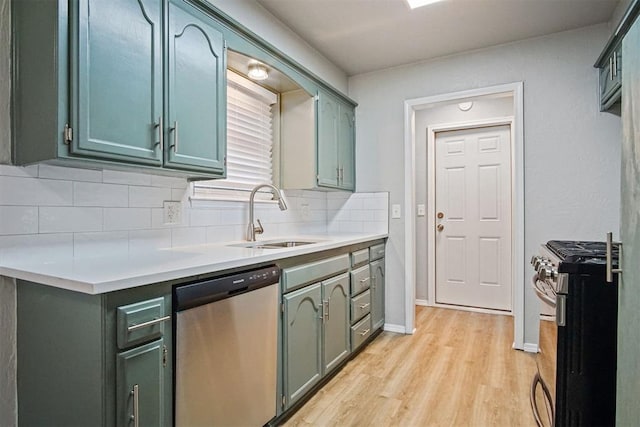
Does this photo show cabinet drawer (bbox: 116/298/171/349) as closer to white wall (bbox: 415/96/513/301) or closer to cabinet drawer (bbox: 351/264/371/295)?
cabinet drawer (bbox: 351/264/371/295)

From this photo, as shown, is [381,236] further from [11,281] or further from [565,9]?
[11,281]

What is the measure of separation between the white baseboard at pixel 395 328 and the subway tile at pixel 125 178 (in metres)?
2.40

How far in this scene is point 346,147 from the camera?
10.9 feet

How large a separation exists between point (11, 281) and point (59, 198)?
1.15 feet

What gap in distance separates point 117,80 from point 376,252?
7.46 feet

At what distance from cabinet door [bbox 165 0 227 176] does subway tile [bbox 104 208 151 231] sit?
33 cm

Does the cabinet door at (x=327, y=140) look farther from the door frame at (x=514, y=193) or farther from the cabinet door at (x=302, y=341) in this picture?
the cabinet door at (x=302, y=341)

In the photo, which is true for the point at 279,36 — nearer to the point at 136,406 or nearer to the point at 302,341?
the point at 302,341

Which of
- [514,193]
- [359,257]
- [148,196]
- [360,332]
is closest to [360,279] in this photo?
[359,257]

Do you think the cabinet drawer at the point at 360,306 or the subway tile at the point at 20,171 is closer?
the subway tile at the point at 20,171

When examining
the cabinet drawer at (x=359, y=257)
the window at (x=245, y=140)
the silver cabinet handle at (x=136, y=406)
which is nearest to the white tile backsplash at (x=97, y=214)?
the window at (x=245, y=140)

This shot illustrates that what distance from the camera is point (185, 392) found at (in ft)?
Result: 4.28

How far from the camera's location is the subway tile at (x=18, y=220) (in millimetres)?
1335

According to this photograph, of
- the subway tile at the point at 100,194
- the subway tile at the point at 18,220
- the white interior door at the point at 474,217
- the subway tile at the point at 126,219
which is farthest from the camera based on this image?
the white interior door at the point at 474,217
